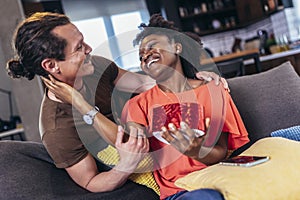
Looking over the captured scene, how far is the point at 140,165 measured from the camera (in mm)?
1244

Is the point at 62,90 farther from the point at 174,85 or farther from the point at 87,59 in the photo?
the point at 174,85

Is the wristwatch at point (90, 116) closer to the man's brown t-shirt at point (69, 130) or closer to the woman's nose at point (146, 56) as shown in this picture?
the man's brown t-shirt at point (69, 130)

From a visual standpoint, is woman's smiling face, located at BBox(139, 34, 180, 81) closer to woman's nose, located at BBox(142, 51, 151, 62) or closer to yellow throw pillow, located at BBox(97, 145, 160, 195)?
woman's nose, located at BBox(142, 51, 151, 62)

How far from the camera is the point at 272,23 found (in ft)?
16.2

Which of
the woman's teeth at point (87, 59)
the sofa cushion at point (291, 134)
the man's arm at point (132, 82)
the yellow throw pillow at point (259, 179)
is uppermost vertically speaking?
the woman's teeth at point (87, 59)

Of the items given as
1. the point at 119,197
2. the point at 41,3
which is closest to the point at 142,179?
the point at 119,197

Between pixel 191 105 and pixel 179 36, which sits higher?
pixel 179 36

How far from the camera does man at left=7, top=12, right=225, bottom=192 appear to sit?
1195mm

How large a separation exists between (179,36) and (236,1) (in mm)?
4565

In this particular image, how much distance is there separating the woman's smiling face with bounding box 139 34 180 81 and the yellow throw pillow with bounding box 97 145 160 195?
0.93 feet

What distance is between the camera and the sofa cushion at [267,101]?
1.55 m

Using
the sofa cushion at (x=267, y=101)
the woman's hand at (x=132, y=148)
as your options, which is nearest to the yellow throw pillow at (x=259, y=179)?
the woman's hand at (x=132, y=148)

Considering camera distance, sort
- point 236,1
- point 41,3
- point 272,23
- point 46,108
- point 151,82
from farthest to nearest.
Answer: point 236,1 < point 272,23 < point 41,3 < point 151,82 < point 46,108

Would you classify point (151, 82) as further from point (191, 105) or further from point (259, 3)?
point (259, 3)
